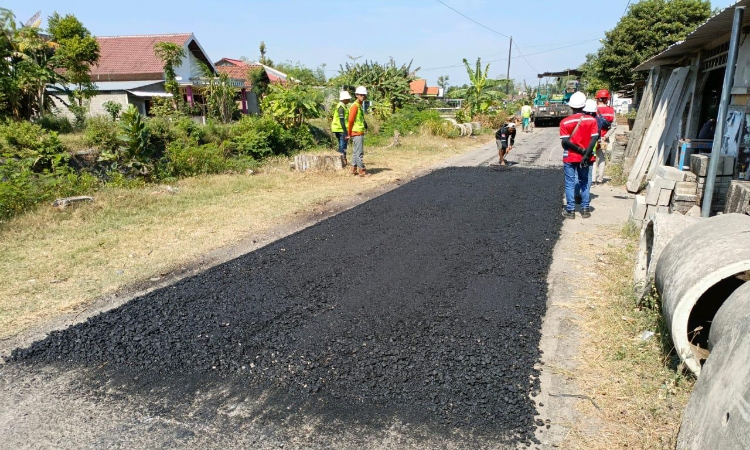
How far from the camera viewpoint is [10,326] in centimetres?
397

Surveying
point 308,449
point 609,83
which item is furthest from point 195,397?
point 609,83

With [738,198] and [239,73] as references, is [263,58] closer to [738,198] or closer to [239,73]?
[239,73]

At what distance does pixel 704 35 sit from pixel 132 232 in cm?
871

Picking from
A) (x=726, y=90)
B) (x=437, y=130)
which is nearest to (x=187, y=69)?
(x=437, y=130)

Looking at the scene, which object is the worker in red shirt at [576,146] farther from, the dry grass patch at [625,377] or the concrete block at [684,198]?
the dry grass patch at [625,377]

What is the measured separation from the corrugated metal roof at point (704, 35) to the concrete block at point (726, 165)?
1.59m

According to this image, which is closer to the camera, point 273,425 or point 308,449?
point 308,449

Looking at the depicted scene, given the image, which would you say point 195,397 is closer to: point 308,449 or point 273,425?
point 273,425

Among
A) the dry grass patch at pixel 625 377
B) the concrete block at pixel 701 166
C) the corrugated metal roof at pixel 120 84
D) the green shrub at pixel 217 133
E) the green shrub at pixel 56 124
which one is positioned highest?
the corrugated metal roof at pixel 120 84

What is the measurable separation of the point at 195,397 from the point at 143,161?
8.10 meters

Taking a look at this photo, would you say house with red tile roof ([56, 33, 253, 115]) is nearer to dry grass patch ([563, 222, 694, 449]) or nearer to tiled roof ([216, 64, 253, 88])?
tiled roof ([216, 64, 253, 88])

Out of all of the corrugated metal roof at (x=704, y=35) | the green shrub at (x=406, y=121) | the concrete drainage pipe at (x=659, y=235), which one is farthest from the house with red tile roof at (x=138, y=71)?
the concrete drainage pipe at (x=659, y=235)

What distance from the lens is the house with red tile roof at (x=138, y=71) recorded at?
24.4m

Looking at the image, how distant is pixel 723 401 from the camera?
2041 millimetres
